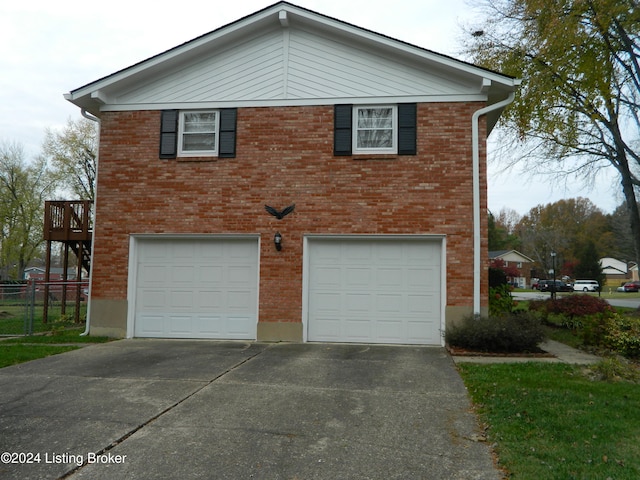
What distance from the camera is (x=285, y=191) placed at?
10.2 metres

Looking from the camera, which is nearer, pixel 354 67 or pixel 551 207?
pixel 354 67

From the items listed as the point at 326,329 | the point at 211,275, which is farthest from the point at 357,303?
the point at 211,275

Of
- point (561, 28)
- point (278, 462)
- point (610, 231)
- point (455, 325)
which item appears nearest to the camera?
point (278, 462)

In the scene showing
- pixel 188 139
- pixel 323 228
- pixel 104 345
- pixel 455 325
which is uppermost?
pixel 188 139

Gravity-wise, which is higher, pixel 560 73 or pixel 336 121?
pixel 560 73

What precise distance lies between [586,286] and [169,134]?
176 ft

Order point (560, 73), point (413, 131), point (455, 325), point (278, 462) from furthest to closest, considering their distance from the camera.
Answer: point (560, 73), point (413, 131), point (455, 325), point (278, 462)

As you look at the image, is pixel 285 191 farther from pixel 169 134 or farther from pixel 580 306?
pixel 580 306

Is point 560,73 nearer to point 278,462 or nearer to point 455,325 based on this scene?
point 455,325

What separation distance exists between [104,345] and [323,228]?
16.7 feet

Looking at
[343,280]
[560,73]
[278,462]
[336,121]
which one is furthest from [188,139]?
[560,73]

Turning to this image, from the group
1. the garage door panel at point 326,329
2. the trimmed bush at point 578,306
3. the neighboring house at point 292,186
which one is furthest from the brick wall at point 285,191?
the trimmed bush at point 578,306

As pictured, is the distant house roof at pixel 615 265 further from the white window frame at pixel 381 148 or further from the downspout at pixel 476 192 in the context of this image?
the white window frame at pixel 381 148

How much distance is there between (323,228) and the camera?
10.0 m
